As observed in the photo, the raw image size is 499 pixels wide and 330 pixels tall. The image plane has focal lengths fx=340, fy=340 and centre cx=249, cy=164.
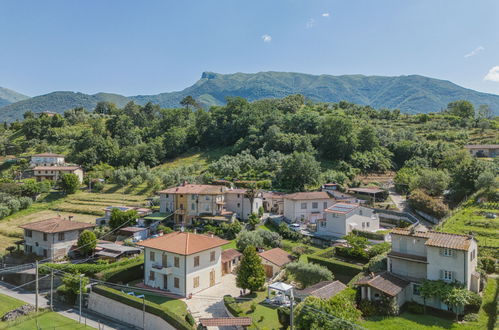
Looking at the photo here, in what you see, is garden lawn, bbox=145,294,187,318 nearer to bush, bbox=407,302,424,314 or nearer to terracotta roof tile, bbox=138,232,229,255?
terracotta roof tile, bbox=138,232,229,255

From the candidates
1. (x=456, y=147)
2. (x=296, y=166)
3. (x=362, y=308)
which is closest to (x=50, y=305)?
(x=362, y=308)

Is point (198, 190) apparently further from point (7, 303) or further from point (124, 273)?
point (7, 303)

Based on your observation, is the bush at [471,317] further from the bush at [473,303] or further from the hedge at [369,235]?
the hedge at [369,235]

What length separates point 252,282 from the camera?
2783 cm

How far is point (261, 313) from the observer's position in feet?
81.5

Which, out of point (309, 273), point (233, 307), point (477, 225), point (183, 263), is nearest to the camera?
point (233, 307)

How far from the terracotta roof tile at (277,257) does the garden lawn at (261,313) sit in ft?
15.3

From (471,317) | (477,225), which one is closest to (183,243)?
(471,317)

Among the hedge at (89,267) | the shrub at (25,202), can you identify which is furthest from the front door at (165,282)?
the shrub at (25,202)

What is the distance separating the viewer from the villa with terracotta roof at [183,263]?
2975cm

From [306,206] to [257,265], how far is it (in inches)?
879

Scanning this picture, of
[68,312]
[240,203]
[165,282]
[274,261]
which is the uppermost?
[240,203]

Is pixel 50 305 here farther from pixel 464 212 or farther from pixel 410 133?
pixel 410 133

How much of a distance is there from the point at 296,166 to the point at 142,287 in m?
37.5
